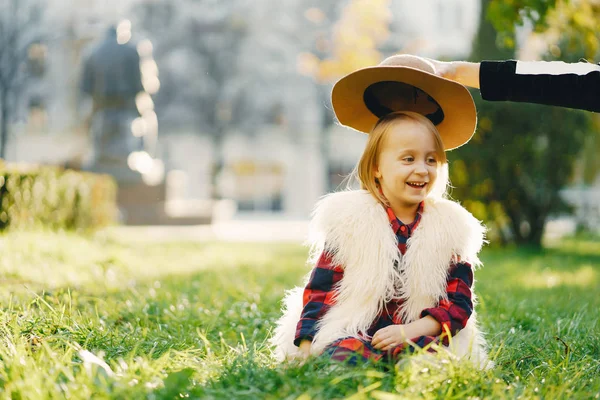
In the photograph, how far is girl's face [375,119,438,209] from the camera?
8.65ft

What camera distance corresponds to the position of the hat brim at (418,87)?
8.58 feet

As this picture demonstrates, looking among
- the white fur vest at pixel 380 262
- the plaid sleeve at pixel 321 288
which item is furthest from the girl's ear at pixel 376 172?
the plaid sleeve at pixel 321 288

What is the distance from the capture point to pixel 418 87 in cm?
269

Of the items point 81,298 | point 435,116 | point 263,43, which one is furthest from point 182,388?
point 263,43

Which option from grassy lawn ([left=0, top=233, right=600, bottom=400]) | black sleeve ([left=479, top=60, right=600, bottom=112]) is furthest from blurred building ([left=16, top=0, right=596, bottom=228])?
black sleeve ([left=479, top=60, right=600, bottom=112])

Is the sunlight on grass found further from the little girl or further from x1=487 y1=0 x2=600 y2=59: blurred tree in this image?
the little girl

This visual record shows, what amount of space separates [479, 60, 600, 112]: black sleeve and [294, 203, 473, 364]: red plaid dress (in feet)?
2.21

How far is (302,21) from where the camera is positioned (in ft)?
92.1

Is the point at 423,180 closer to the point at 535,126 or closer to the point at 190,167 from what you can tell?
the point at 535,126

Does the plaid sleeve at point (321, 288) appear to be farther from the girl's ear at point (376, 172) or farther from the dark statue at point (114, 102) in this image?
the dark statue at point (114, 102)

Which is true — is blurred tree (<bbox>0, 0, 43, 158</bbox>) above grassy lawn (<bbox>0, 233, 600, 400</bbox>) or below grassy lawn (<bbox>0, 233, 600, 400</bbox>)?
above

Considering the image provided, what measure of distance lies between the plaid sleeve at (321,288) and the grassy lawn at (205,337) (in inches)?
10.2

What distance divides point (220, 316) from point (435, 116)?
175 centimetres

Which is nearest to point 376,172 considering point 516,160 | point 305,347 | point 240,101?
point 305,347
